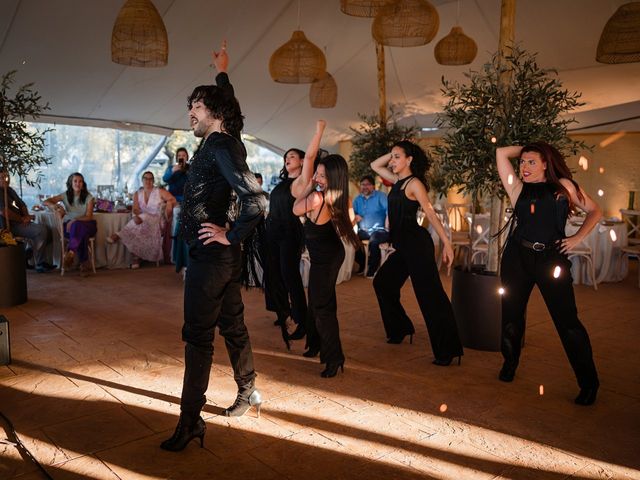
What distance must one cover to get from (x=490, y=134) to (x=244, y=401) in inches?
101

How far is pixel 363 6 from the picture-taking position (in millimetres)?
5988

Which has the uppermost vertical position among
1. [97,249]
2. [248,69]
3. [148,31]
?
[248,69]

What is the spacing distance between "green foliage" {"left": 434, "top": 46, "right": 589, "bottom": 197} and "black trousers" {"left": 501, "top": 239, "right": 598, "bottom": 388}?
866mm

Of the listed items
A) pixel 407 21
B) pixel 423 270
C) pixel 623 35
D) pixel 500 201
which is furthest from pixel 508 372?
pixel 623 35

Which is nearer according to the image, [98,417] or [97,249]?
[98,417]

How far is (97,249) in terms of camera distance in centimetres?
802

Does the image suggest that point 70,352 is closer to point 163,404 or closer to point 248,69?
point 163,404

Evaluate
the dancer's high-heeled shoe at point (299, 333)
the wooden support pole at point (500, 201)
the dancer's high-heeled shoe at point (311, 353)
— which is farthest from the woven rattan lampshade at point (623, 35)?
the dancer's high-heeled shoe at point (311, 353)

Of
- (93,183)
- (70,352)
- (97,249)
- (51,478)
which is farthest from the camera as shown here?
(93,183)

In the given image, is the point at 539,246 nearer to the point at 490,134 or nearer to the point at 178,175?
the point at 490,134

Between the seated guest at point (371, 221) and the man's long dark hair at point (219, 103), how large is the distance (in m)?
5.12

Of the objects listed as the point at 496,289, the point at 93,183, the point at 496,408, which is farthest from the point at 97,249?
the point at 496,408

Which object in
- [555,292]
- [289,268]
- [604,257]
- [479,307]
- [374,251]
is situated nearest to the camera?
[555,292]

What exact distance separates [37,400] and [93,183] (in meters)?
9.95
